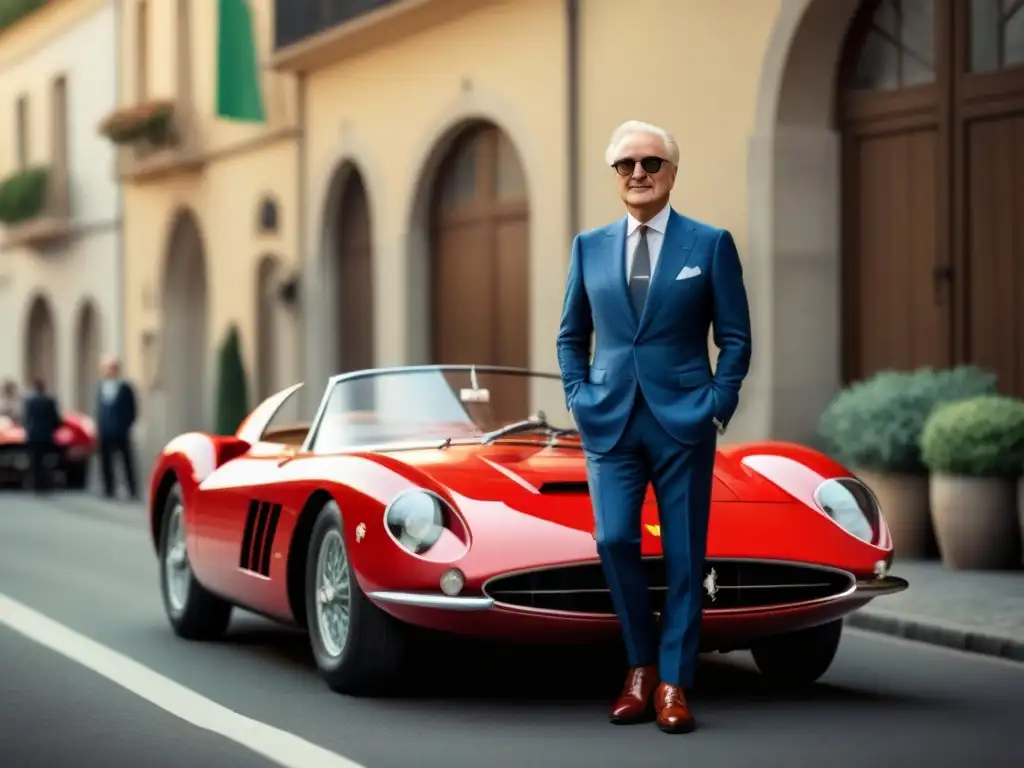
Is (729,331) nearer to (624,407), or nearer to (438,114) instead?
(624,407)

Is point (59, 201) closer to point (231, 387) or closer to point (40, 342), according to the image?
point (40, 342)

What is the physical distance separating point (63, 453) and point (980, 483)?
48.3ft

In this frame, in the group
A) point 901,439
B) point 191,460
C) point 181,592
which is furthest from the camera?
point 901,439

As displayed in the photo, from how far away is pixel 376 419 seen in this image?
839 cm

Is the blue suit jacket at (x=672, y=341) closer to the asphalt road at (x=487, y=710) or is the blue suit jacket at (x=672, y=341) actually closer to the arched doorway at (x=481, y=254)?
the asphalt road at (x=487, y=710)

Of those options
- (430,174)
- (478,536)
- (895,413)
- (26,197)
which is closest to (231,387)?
(430,174)

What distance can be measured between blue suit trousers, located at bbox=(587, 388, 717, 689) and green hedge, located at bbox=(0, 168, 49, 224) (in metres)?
30.5

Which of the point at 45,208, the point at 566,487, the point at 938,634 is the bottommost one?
the point at 938,634

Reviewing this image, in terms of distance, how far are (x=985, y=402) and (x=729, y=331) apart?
625cm

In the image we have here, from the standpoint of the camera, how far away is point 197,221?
28.6 metres

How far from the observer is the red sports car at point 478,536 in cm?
678

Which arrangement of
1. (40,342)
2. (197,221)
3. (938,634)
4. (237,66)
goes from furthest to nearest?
(40,342) → (197,221) → (237,66) → (938,634)

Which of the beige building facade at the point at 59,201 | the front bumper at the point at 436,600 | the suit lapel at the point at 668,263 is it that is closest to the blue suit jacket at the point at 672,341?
the suit lapel at the point at 668,263

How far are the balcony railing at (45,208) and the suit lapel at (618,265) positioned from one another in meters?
29.0
